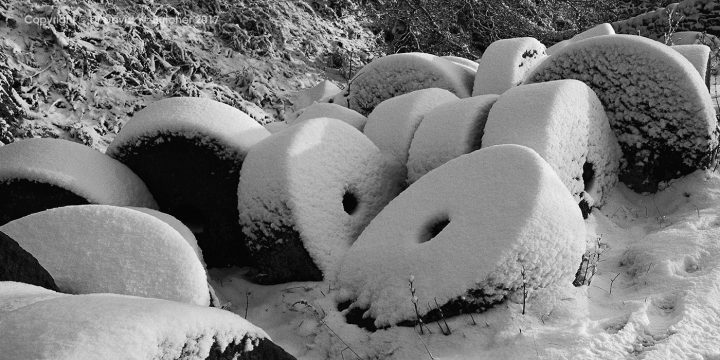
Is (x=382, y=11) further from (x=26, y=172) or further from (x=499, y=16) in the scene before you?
(x=26, y=172)

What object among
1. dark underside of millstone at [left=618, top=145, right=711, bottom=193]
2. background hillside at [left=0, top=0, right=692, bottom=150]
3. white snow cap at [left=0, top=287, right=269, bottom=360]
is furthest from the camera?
background hillside at [left=0, top=0, right=692, bottom=150]

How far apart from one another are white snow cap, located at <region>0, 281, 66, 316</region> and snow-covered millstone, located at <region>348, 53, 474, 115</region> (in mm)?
3781

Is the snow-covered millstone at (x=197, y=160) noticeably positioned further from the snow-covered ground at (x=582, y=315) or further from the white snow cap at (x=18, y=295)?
the white snow cap at (x=18, y=295)

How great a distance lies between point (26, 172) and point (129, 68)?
11.4ft

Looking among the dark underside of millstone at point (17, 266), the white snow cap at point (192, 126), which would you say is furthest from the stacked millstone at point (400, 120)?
the dark underside of millstone at point (17, 266)

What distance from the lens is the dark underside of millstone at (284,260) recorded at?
3.43 m

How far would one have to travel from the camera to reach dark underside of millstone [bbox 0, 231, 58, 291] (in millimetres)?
2126

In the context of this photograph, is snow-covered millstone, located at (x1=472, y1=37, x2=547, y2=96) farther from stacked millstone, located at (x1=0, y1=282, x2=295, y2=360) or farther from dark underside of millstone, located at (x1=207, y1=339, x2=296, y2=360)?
stacked millstone, located at (x1=0, y1=282, x2=295, y2=360)

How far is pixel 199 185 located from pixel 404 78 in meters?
2.22

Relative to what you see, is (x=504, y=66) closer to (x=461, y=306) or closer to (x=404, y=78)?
(x=404, y=78)

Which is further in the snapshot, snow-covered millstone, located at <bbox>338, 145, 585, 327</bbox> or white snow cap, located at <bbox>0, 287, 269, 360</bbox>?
snow-covered millstone, located at <bbox>338, 145, 585, 327</bbox>

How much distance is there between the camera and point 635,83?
4.20 m

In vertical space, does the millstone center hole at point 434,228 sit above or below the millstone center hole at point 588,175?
above

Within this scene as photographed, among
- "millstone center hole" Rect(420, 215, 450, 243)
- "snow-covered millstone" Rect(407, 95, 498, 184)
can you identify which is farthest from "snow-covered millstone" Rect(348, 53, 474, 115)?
"millstone center hole" Rect(420, 215, 450, 243)
